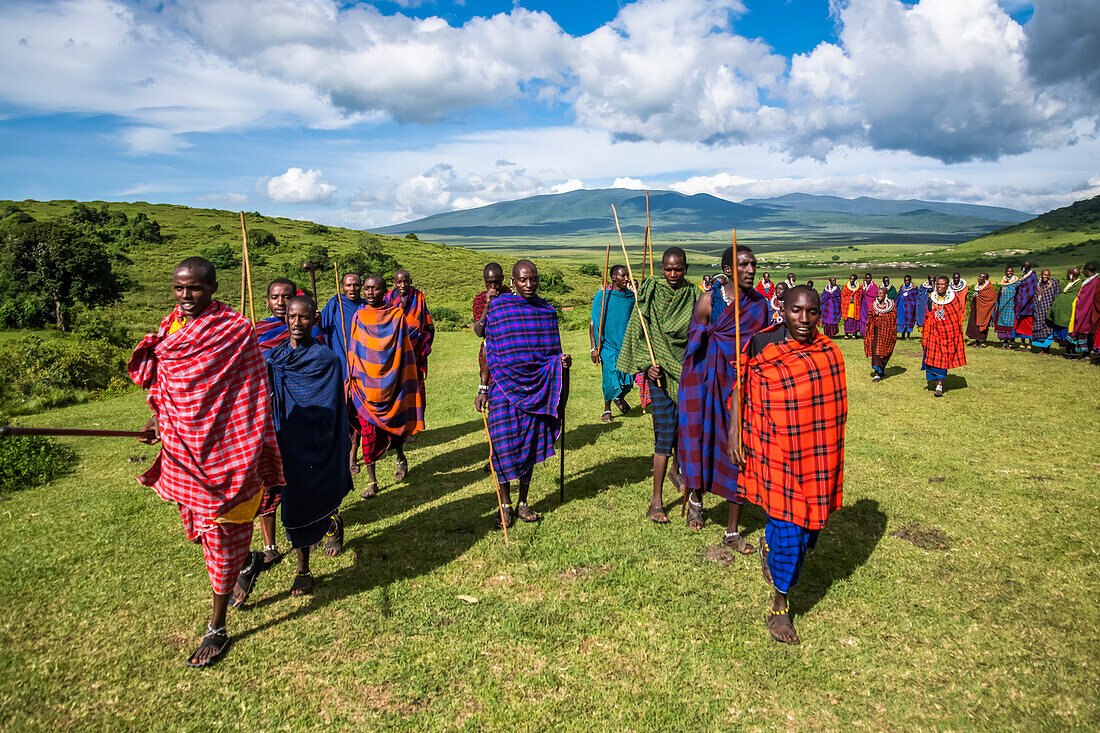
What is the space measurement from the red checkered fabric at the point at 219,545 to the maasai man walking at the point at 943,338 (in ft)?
36.7

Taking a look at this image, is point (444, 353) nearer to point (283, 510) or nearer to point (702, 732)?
point (283, 510)

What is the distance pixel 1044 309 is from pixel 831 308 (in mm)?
5818

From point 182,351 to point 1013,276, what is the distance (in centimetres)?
1941

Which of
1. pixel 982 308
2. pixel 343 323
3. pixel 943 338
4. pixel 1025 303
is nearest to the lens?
pixel 343 323

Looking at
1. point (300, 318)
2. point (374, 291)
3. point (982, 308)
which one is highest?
point (374, 291)

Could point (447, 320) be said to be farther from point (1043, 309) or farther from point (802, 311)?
point (802, 311)

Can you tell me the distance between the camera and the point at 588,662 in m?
3.76

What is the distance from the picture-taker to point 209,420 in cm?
358

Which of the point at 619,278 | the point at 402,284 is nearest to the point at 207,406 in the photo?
the point at 402,284

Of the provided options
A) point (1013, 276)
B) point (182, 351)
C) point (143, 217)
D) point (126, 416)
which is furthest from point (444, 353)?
point (143, 217)

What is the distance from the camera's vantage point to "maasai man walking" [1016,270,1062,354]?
47.5ft

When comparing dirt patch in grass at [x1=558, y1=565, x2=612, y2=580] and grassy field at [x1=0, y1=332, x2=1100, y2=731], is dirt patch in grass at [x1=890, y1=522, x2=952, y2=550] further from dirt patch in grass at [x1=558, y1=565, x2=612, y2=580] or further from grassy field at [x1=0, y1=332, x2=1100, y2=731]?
dirt patch in grass at [x1=558, y1=565, x2=612, y2=580]

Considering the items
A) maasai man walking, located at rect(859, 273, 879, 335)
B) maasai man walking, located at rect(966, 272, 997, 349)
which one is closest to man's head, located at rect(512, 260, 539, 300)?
maasai man walking, located at rect(859, 273, 879, 335)

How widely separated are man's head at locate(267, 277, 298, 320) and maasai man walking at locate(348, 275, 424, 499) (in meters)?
1.19
